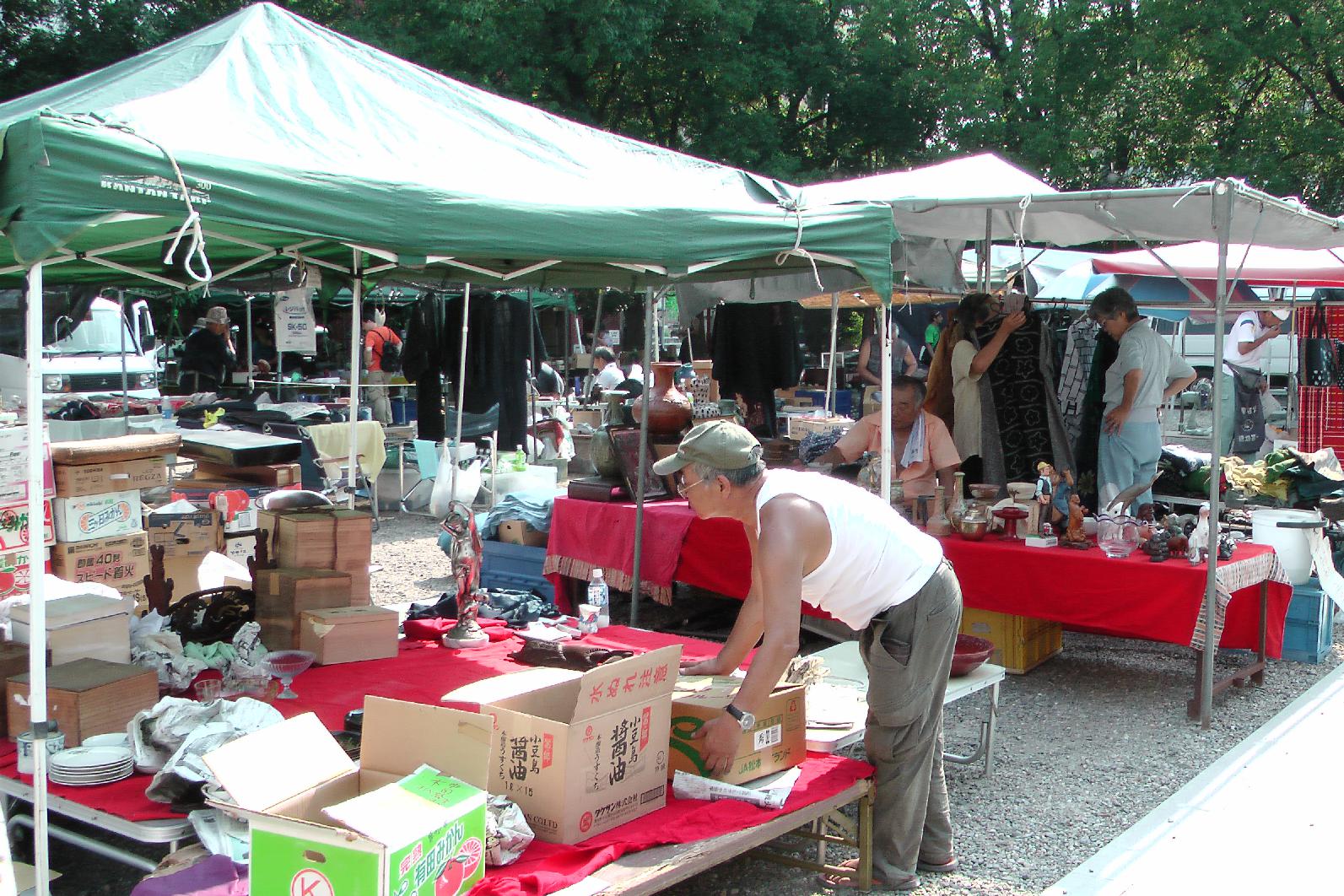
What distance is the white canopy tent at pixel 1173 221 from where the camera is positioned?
492 centimetres

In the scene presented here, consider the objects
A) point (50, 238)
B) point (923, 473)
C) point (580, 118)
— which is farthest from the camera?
point (580, 118)

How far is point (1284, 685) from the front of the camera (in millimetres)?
5816

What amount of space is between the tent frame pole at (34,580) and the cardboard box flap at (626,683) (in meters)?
1.43

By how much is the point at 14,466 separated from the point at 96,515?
1.74ft

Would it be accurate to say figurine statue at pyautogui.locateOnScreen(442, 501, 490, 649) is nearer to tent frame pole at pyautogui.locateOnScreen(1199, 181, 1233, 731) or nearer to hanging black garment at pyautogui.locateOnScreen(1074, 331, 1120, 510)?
tent frame pole at pyautogui.locateOnScreen(1199, 181, 1233, 731)

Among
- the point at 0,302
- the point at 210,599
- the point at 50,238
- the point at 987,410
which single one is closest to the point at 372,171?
the point at 50,238

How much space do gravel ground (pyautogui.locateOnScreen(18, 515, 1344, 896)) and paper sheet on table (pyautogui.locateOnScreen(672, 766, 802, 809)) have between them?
44cm

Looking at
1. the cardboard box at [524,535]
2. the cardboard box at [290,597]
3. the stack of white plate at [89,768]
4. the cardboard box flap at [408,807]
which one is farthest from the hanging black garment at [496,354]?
the cardboard box flap at [408,807]

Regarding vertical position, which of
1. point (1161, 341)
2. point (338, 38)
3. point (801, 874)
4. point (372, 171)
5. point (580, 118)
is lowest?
point (801, 874)

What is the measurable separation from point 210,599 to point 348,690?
116 centimetres

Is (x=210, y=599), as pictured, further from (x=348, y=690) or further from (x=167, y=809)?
(x=167, y=809)

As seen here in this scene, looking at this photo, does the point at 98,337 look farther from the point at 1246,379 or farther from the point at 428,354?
the point at 1246,379

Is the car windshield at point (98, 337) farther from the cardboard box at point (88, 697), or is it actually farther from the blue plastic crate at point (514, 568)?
the cardboard box at point (88, 697)

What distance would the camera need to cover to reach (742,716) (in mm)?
3113
